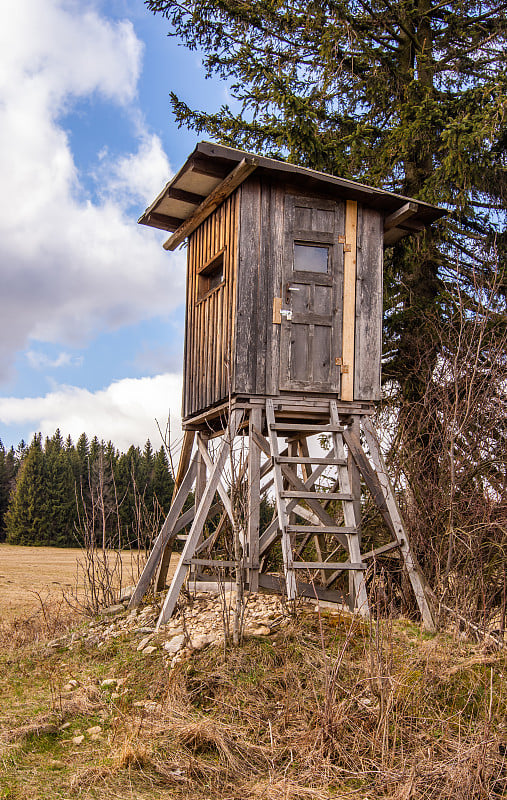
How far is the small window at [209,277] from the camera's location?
33.9ft

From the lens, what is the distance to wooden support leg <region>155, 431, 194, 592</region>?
1070 centimetres

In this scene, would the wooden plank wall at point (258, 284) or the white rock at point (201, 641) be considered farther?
the wooden plank wall at point (258, 284)

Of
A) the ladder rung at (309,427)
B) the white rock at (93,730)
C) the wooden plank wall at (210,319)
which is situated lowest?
the white rock at (93,730)

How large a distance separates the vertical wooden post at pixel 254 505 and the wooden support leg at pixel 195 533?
23cm

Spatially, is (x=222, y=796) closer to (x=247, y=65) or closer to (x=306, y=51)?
(x=247, y=65)

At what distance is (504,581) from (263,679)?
362cm

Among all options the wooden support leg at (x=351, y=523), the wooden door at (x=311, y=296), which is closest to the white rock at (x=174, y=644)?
the wooden support leg at (x=351, y=523)

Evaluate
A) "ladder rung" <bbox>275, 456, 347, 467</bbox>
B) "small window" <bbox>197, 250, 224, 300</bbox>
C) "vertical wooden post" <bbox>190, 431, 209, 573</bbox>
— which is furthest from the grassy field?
"small window" <bbox>197, 250, 224, 300</bbox>

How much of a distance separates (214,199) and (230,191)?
1.25 ft

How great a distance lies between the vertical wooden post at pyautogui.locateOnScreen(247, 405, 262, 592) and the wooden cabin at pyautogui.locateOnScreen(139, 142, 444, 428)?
334mm

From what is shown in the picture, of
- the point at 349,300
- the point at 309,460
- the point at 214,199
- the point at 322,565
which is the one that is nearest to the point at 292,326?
the point at 349,300

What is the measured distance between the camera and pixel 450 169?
1089 centimetres

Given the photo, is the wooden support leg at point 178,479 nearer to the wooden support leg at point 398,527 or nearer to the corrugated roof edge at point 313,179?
the wooden support leg at point 398,527

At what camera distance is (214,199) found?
380 inches
